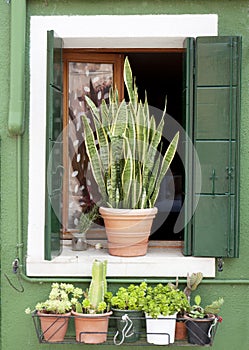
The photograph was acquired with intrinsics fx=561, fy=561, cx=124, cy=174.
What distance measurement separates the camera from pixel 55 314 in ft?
12.1

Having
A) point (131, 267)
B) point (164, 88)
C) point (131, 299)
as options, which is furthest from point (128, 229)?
point (164, 88)

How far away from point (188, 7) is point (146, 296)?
79.9 inches

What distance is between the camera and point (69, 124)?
173 inches

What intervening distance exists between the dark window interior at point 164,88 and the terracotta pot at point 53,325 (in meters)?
1.22

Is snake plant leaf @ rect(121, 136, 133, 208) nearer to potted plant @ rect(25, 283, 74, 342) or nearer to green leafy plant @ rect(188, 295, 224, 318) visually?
potted plant @ rect(25, 283, 74, 342)

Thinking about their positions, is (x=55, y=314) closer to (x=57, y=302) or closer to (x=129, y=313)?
(x=57, y=302)

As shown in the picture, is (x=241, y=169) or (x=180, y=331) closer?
(x=180, y=331)

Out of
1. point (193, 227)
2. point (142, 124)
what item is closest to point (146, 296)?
point (193, 227)

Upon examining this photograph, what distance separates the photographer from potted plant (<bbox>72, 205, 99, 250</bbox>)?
13.7ft

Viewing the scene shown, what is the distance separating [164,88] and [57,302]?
4.33 meters

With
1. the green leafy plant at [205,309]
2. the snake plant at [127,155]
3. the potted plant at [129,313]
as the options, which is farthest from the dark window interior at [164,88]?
the potted plant at [129,313]

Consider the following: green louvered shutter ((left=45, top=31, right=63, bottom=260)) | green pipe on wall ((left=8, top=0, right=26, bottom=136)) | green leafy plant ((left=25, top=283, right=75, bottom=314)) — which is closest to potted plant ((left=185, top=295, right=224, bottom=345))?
green leafy plant ((left=25, top=283, right=75, bottom=314))

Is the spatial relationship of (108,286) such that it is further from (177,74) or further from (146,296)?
(177,74)

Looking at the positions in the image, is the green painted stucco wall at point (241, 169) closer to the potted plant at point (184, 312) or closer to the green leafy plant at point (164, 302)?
the potted plant at point (184, 312)
